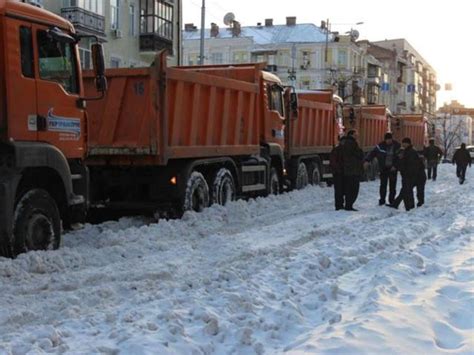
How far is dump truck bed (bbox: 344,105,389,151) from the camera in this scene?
951 inches

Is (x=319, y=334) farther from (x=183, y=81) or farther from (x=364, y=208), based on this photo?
(x=364, y=208)

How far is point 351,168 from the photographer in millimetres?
13211

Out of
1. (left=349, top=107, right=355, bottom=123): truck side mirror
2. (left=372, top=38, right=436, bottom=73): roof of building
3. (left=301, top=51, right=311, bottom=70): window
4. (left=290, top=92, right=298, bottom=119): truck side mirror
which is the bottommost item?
(left=349, top=107, right=355, bottom=123): truck side mirror

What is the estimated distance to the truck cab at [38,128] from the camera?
22.7 ft

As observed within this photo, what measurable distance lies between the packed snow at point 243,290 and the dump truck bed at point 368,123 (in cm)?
1386

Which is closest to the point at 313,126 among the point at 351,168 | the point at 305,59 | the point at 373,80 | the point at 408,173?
the point at 408,173

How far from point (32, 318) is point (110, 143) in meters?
5.19

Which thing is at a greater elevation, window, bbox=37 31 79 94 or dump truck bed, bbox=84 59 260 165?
window, bbox=37 31 79 94

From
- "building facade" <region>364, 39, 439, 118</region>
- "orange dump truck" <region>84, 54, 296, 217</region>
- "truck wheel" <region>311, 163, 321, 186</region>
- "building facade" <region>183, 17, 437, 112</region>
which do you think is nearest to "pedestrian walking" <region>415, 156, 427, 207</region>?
"orange dump truck" <region>84, 54, 296, 217</region>

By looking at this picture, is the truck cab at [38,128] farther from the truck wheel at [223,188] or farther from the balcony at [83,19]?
the balcony at [83,19]

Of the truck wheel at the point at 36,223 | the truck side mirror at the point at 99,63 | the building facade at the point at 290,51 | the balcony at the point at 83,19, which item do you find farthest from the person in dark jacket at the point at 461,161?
the building facade at the point at 290,51

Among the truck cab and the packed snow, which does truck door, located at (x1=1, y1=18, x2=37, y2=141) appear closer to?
the truck cab

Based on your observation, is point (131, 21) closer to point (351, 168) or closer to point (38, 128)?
point (351, 168)

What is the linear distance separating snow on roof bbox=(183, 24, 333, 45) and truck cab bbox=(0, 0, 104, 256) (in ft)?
246
